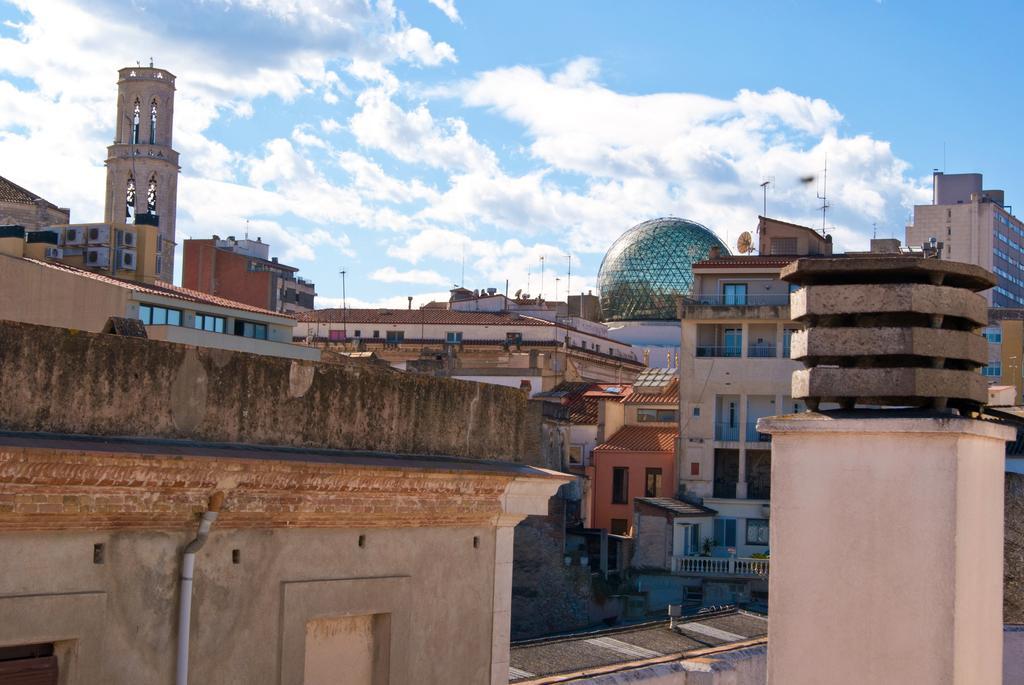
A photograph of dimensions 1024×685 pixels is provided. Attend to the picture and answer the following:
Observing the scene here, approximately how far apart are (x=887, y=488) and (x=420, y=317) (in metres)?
47.7

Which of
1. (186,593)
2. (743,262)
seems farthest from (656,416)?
(186,593)

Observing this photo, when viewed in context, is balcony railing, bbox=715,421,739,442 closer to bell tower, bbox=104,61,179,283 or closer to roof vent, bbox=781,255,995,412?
bell tower, bbox=104,61,179,283

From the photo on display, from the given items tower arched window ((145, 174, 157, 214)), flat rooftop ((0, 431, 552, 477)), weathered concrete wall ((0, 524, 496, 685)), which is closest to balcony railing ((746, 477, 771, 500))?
tower arched window ((145, 174, 157, 214))

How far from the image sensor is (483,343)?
54.2 m

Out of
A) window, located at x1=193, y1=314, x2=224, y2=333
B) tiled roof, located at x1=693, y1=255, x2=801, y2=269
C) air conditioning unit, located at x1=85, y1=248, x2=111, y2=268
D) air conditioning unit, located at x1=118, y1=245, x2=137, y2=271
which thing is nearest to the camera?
window, located at x1=193, y1=314, x2=224, y2=333

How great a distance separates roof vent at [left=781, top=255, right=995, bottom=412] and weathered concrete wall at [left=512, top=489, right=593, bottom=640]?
1041 inches

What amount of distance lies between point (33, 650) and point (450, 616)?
11.8ft

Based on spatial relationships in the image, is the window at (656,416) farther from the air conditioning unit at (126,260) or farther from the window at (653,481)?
the air conditioning unit at (126,260)

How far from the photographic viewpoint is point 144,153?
189ft

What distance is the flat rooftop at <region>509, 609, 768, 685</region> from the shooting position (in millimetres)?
20188

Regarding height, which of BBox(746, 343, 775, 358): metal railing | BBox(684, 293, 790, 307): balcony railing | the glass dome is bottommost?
BBox(746, 343, 775, 358): metal railing

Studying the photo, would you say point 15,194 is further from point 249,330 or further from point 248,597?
point 248,597

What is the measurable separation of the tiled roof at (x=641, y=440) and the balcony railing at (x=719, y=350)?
242 centimetres

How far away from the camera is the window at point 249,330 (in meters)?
34.9
